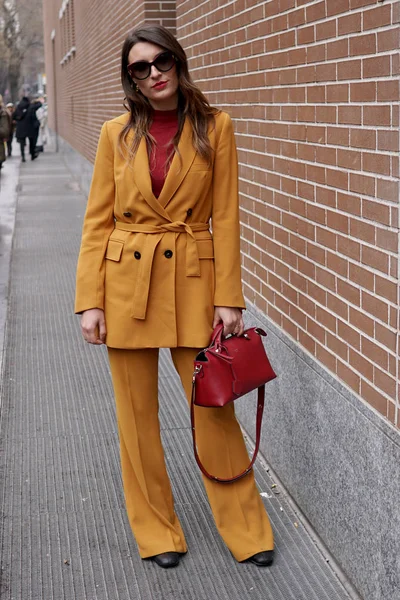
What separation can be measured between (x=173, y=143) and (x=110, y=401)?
2.88m

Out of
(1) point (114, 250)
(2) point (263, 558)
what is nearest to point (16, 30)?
(1) point (114, 250)

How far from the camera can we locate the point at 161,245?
3848 millimetres

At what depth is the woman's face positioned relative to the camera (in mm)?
3650

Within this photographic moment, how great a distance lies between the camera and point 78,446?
5.57m

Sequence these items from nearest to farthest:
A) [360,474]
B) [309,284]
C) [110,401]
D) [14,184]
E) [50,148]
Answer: [360,474] → [309,284] → [110,401] → [14,184] → [50,148]

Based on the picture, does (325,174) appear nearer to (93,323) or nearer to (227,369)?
(227,369)

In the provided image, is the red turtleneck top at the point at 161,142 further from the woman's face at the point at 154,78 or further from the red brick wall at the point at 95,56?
Answer: the red brick wall at the point at 95,56

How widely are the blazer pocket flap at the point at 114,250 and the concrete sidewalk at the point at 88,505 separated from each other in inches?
49.4

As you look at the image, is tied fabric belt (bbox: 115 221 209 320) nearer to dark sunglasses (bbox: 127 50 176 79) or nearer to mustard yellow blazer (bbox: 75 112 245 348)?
mustard yellow blazer (bbox: 75 112 245 348)

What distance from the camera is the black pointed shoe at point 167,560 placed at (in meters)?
4.11

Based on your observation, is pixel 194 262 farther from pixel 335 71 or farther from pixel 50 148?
pixel 50 148

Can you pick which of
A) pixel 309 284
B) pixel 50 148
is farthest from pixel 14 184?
pixel 309 284

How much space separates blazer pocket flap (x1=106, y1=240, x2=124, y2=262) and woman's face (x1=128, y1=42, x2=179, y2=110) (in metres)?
0.56

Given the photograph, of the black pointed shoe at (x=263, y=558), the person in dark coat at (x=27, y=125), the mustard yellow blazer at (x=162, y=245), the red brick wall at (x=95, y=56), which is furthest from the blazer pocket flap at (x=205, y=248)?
the person in dark coat at (x=27, y=125)
